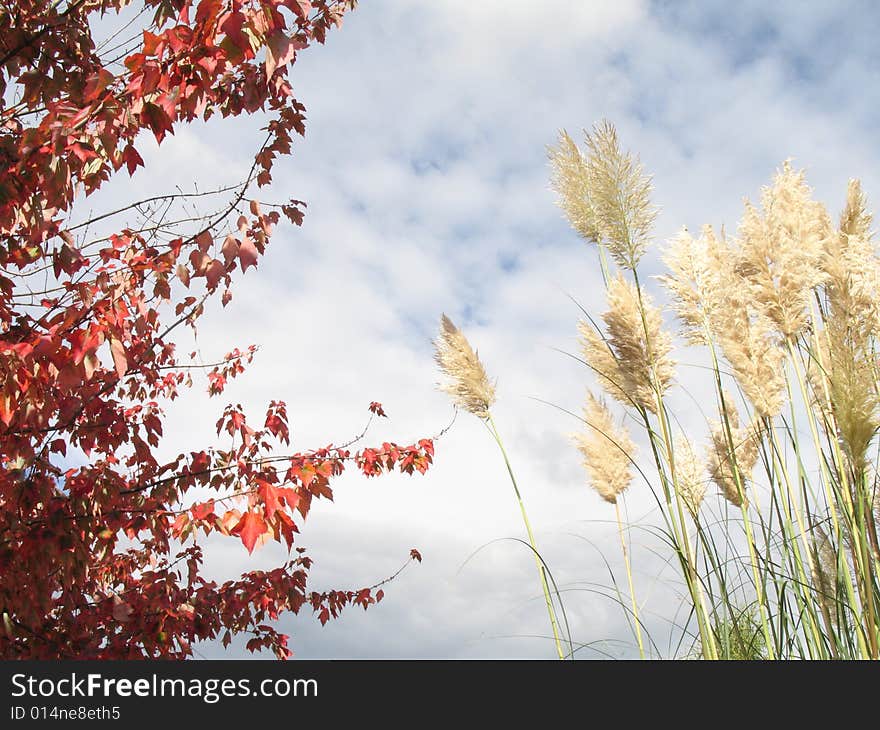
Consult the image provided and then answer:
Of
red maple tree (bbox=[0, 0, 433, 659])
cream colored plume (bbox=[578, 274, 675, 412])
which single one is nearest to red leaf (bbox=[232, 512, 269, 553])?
red maple tree (bbox=[0, 0, 433, 659])

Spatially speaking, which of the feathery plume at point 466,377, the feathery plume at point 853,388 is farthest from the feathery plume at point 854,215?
the feathery plume at point 466,377

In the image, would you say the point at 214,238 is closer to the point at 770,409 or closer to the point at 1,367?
the point at 1,367

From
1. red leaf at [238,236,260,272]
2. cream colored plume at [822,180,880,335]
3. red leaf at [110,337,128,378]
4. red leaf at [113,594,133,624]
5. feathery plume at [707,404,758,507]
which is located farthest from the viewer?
feathery plume at [707,404,758,507]

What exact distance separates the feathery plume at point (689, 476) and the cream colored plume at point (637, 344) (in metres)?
0.62

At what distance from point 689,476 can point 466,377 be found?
4.71 feet

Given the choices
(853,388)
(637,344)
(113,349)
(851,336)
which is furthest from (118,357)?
(851,336)

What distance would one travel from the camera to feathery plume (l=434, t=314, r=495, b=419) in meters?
4.47

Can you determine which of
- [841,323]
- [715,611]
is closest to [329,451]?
[715,611]

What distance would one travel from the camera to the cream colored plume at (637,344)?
358 cm

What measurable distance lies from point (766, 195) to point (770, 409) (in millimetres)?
1256

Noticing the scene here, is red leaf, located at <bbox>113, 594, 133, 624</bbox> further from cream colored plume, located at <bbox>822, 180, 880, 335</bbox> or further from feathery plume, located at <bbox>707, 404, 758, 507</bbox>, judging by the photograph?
cream colored plume, located at <bbox>822, 180, 880, 335</bbox>

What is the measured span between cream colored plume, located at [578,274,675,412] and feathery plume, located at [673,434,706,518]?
62cm

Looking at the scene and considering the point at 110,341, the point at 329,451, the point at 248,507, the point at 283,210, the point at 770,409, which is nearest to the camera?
the point at 248,507

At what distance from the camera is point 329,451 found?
4.07 meters
